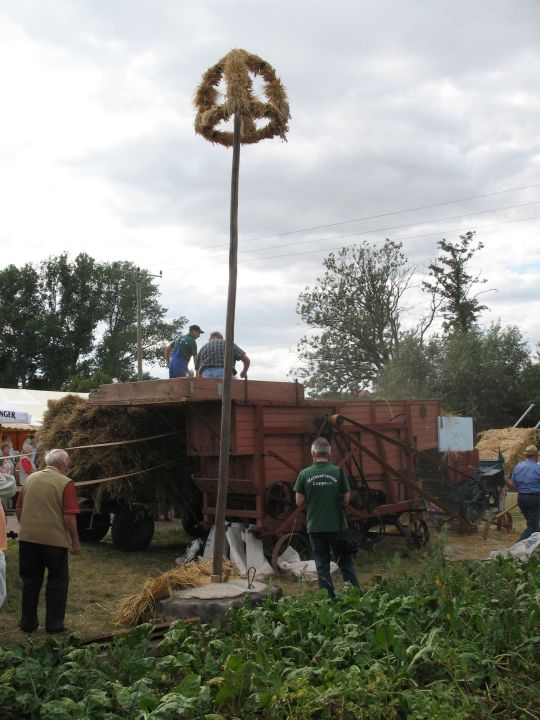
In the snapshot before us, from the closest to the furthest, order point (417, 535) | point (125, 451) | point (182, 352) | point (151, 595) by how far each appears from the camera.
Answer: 1. point (151, 595)
2. point (125, 451)
3. point (182, 352)
4. point (417, 535)

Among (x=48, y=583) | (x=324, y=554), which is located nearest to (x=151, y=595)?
(x=48, y=583)

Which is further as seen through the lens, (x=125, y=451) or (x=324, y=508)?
(x=125, y=451)

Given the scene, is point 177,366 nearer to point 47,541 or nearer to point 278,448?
point 278,448

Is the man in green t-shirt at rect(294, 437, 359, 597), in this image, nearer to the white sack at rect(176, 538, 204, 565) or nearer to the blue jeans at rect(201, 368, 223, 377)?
the white sack at rect(176, 538, 204, 565)

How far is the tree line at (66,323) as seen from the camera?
153 ft

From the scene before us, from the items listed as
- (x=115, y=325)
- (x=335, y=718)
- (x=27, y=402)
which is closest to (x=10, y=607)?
(x=335, y=718)

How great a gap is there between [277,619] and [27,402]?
16232 mm

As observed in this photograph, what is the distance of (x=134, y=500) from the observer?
9758 mm

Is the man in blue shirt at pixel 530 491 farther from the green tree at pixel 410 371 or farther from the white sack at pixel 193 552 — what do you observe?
the green tree at pixel 410 371

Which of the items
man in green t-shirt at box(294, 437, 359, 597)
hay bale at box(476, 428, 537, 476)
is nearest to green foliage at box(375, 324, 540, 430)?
hay bale at box(476, 428, 537, 476)

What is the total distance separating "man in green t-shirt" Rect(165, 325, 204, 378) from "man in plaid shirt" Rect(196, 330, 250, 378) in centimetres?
38

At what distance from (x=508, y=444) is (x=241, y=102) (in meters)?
15.9

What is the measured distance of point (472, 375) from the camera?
30.1m

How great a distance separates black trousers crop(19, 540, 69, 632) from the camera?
243 inches
